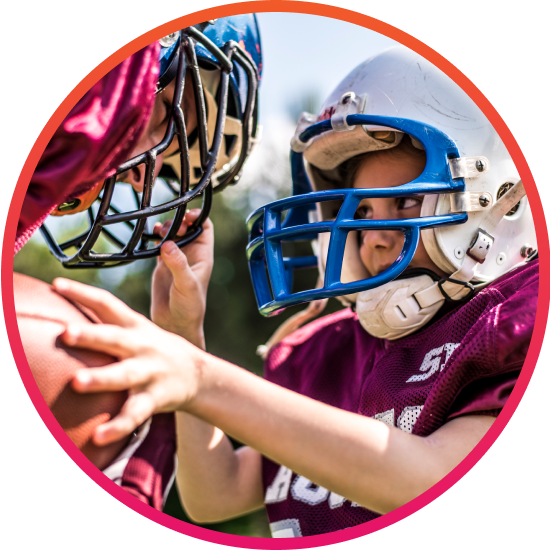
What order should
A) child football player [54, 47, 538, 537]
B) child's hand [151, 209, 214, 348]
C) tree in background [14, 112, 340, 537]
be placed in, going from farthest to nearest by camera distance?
tree in background [14, 112, 340, 537]
child's hand [151, 209, 214, 348]
child football player [54, 47, 538, 537]

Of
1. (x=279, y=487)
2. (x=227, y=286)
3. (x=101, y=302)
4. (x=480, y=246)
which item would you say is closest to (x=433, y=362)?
(x=480, y=246)

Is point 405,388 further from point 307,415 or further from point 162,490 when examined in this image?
point 162,490

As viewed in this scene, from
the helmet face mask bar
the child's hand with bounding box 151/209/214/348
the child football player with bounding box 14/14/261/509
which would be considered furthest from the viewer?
the child's hand with bounding box 151/209/214/348

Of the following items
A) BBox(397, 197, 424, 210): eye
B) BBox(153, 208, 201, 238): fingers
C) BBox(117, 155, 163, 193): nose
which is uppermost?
BBox(117, 155, 163, 193): nose

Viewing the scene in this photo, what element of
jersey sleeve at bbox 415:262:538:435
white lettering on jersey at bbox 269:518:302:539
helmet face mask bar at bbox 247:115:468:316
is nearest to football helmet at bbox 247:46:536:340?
helmet face mask bar at bbox 247:115:468:316

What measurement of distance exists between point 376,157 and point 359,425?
622 millimetres

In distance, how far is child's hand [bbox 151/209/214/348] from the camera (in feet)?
3.85

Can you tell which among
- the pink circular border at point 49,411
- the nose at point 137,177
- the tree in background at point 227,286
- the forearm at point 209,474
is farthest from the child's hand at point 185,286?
the tree in background at point 227,286

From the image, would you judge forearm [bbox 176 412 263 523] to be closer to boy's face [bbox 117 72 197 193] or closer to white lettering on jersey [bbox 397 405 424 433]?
white lettering on jersey [bbox 397 405 424 433]

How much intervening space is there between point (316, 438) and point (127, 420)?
253mm

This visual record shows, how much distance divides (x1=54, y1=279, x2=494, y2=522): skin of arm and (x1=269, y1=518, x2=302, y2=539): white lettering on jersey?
1.44 feet

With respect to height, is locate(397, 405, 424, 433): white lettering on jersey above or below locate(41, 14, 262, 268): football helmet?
below

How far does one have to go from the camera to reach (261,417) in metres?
0.69

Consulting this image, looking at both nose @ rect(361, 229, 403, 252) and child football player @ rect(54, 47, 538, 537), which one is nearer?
child football player @ rect(54, 47, 538, 537)
